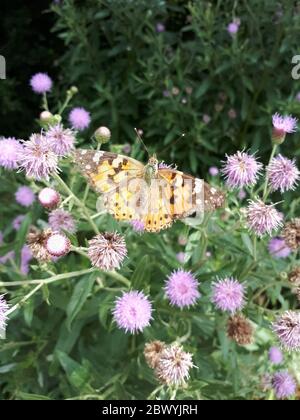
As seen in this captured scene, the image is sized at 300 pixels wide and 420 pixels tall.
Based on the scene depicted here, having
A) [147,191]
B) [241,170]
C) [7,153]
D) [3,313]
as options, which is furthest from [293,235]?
[7,153]

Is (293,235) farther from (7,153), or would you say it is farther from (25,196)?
(25,196)

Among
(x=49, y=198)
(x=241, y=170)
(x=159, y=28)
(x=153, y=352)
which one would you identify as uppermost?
(x=159, y=28)

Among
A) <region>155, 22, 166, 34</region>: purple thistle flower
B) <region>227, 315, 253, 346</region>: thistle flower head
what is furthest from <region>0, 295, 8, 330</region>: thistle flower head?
<region>155, 22, 166, 34</region>: purple thistle flower

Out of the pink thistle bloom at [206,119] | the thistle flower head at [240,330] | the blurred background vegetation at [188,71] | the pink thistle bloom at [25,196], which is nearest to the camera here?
the thistle flower head at [240,330]

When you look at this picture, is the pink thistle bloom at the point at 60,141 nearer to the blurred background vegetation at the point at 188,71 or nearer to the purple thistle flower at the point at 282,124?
the purple thistle flower at the point at 282,124

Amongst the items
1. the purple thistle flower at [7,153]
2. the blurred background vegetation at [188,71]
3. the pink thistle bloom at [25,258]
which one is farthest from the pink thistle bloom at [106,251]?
the blurred background vegetation at [188,71]

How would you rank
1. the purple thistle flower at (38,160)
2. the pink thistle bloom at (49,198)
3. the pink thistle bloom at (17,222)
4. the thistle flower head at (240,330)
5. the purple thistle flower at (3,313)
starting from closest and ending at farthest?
1. the purple thistle flower at (3,313)
2. the purple thistle flower at (38,160)
3. the pink thistle bloom at (49,198)
4. the thistle flower head at (240,330)
5. the pink thistle bloom at (17,222)
